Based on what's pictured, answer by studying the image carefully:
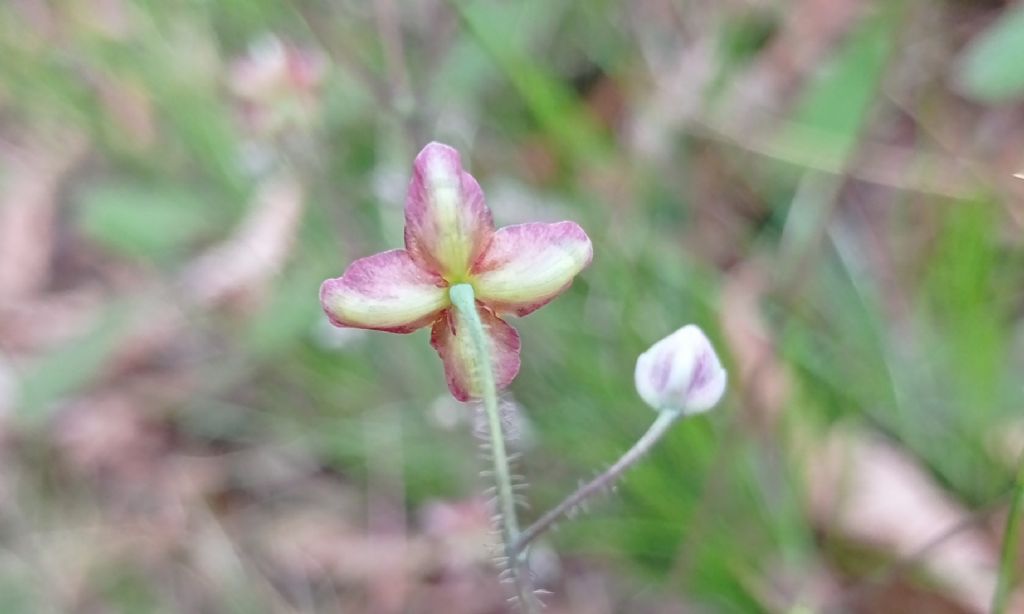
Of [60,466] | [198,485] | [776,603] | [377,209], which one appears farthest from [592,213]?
[60,466]

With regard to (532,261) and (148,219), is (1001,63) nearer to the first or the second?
(532,261)

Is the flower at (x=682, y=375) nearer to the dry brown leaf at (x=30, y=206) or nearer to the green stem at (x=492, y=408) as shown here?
the green stem at (x=492, y=408)

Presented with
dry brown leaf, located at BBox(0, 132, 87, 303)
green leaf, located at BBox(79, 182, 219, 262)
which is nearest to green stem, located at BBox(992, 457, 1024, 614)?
green leaf, located at BBox(79, 182, 219, 262)

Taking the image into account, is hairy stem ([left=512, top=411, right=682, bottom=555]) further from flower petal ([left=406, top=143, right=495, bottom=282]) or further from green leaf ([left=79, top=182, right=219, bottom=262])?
green leaf ([left=79, top=182, right=219, bottom=262])

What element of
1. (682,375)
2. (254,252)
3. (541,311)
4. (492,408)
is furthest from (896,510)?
(254,252)

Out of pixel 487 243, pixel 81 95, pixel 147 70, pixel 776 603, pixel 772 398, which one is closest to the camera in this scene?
pixel 487 243

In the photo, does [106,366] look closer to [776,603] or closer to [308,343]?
[308,343]
